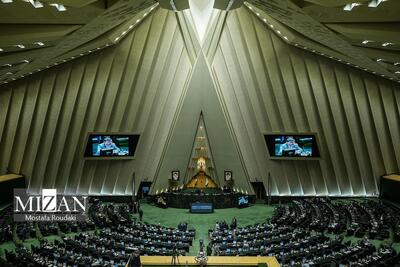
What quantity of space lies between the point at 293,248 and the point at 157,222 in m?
12.1

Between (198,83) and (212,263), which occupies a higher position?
(198,83)

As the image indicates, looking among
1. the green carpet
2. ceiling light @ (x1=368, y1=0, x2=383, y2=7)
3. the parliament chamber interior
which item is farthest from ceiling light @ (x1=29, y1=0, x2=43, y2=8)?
the green carpet

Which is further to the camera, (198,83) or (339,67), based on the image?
(198,83)

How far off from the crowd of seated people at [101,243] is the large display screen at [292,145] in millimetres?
11434

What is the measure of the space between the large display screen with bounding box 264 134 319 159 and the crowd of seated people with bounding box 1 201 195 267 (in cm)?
1143

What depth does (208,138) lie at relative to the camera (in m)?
35.4

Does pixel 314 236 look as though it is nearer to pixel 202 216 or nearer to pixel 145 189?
pixel 202 216

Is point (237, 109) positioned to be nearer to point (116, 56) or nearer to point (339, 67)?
point (339, 67)

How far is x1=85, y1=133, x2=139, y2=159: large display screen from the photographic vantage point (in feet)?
104

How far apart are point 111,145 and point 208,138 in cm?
831

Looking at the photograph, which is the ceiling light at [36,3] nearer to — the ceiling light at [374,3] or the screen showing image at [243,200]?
the ceiling light at [374,3]

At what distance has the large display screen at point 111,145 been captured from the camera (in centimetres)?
3167

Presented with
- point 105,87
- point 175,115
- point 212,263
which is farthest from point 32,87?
point 212,263

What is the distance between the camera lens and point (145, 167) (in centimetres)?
3472
